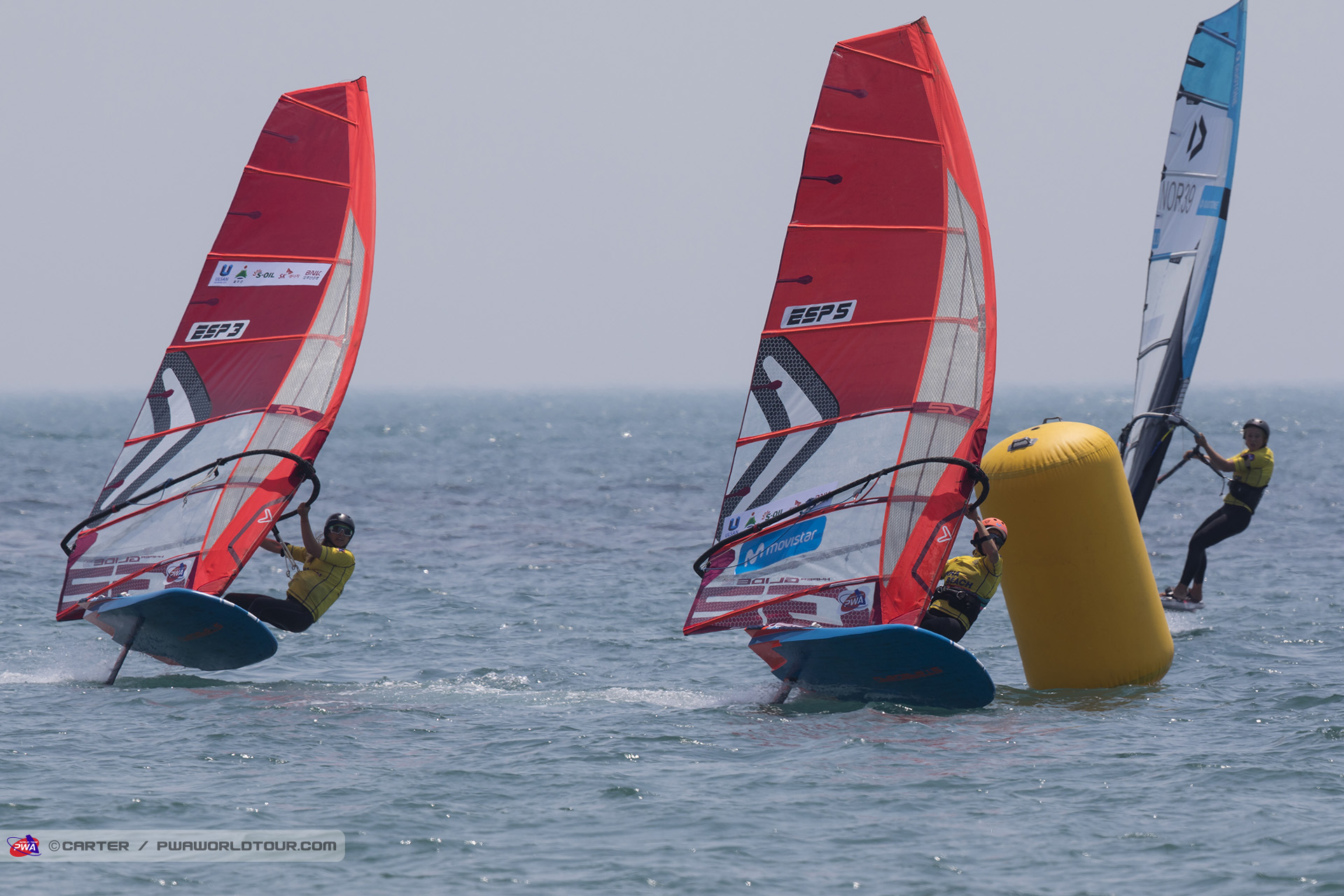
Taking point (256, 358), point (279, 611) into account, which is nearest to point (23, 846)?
point (279, 611)

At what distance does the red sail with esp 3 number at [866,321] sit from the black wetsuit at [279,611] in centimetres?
320

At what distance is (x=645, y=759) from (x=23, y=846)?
12.2ft

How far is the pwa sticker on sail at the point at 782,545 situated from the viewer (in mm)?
11211

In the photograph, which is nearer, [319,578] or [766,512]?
[766,512]

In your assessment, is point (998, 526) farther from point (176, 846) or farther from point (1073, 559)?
point (176, 846)

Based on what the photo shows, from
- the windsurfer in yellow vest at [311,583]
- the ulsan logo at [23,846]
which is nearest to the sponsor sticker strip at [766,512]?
the windsurfer in yellow vest at [311,583]

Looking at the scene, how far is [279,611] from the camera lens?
11.8 m

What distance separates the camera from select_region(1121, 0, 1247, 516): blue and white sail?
51.4 ft

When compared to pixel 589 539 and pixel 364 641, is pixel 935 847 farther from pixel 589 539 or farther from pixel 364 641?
→ pixel 589 539

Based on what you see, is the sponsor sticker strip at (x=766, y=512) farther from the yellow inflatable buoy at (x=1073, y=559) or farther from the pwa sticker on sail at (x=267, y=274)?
the pwa sticker on sail at (x=267, y=274)

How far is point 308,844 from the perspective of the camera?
7723 millimetres

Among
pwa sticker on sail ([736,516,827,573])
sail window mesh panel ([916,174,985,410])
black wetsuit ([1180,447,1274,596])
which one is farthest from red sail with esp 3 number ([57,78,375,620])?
black wetsuit ([1180,447,1274,596])

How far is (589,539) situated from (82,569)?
40.0ft

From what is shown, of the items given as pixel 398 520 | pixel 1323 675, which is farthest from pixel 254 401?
pixel 398 520
